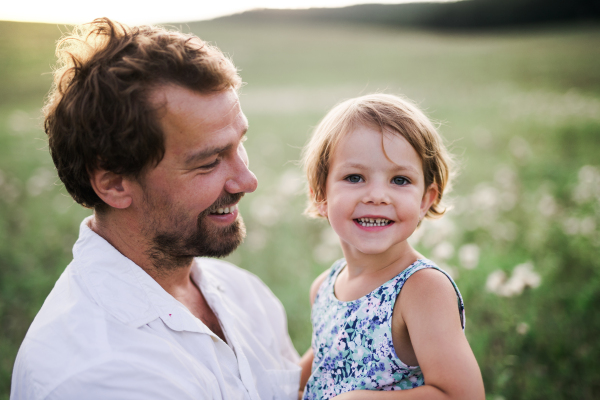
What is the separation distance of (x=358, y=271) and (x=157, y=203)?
1.17 meters

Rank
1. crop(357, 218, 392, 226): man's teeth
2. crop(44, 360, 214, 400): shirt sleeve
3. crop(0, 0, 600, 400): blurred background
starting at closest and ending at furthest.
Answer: crop(44, 360, 214, 400): shirt sleeve, crop(357, 218, 392, 226): man's teeth, crop(0, 0, 600, 400): blurred background

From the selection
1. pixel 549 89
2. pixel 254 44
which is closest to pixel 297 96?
pixel 549 89

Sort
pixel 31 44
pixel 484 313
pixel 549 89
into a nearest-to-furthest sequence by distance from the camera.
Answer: pixel 484 313 → pixel 549 89 → pixel 31 44

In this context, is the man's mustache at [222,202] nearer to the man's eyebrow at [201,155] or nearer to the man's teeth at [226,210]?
the man's teeth at [226,210]

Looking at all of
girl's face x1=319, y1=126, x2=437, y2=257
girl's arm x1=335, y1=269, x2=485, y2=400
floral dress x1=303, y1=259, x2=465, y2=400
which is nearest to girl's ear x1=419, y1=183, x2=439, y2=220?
girl's face x1=319, y1=126, x2=437, y2=257

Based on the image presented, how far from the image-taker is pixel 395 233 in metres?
2.00

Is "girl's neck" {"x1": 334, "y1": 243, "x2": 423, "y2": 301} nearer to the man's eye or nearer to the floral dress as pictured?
the floral dress

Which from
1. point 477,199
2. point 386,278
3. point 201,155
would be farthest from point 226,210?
point 477,199

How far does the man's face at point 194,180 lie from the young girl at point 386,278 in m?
0.52

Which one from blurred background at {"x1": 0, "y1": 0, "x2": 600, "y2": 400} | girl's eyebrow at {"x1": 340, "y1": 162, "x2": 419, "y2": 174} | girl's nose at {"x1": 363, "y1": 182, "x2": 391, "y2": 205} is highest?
girl's eyebrow at {"x1": 340, "y1": 162, "x2": 419, "y2": 174}

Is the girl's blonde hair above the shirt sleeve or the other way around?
above

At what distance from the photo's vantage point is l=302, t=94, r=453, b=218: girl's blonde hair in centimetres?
209

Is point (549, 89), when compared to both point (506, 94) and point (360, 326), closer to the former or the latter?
point (506, 94)

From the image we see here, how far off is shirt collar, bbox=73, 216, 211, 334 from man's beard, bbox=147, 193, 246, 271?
244 mm
